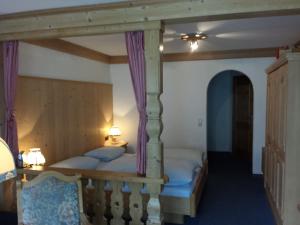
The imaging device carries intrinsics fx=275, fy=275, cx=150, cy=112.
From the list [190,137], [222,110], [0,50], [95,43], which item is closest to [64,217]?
[0,50]

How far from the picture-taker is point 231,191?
4336 millimetres

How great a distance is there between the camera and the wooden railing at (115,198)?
2.72 m

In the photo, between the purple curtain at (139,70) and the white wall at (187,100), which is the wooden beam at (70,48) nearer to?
the white wall at (187,100)

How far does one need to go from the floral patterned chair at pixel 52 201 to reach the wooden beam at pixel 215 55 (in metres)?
3.50

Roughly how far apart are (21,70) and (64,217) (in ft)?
6.82

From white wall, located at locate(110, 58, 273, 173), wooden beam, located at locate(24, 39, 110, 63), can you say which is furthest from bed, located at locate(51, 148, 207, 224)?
wooden beam, located at locate(24, 39, 110, 63)

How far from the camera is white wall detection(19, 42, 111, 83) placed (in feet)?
11.7

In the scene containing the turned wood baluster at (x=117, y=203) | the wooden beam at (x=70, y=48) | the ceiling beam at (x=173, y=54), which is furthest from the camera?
the ceiling beam at (x=173, y=54)

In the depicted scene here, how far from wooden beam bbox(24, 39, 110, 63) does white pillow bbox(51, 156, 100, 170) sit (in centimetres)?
164

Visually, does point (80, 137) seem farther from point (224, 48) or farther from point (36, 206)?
point (224, 48)

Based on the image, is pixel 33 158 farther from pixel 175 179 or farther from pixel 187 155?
pixel 187 155

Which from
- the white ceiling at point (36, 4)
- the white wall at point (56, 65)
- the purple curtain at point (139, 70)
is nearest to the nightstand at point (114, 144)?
the white wall at point (56, 65)

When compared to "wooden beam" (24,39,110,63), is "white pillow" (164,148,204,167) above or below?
below

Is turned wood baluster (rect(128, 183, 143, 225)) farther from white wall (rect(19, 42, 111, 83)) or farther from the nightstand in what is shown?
the nightstand
